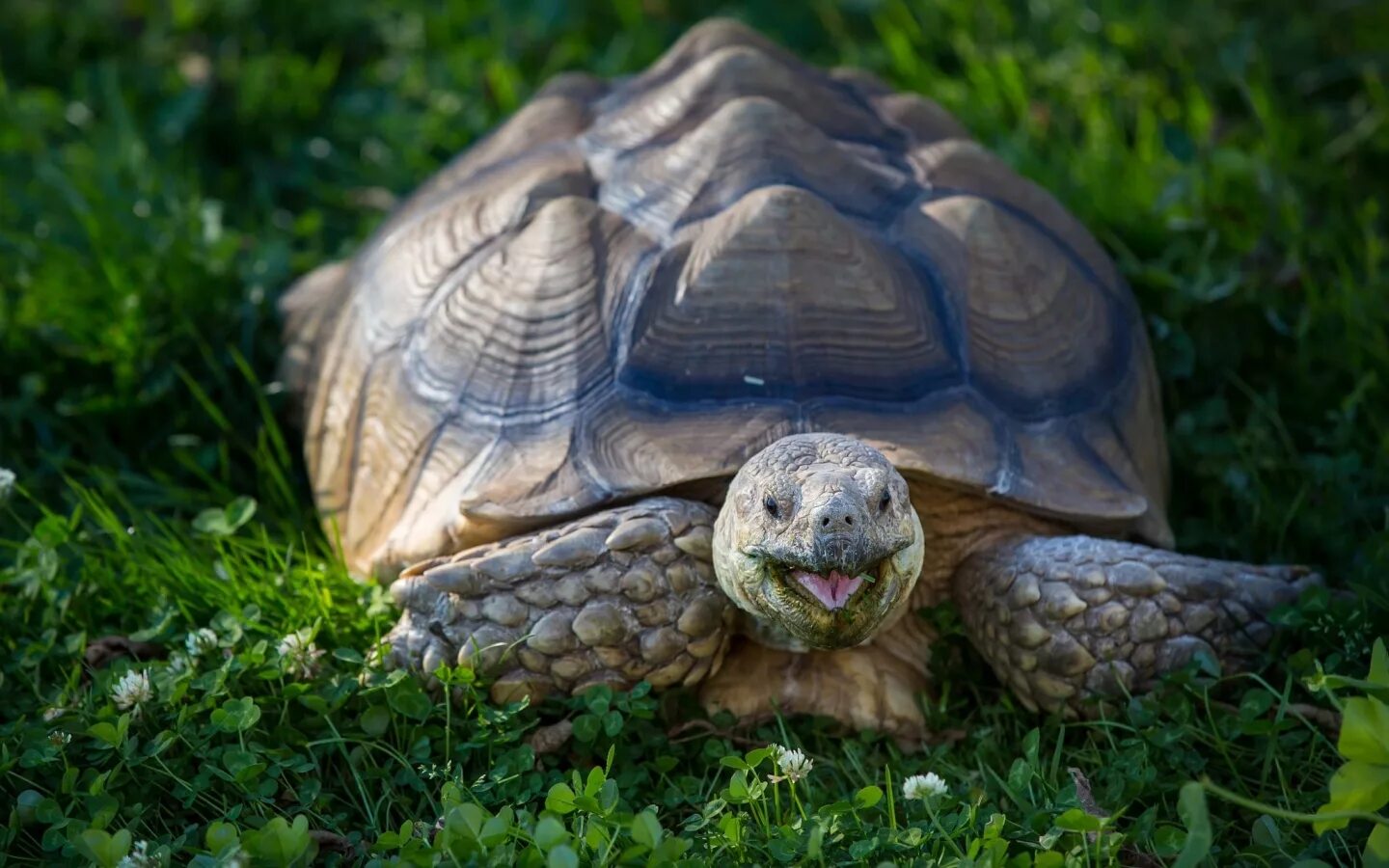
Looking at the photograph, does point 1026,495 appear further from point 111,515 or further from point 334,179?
point 334,179

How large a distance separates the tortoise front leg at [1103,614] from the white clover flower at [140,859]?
5.37 feet

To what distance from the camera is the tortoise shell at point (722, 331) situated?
2959 millimetres

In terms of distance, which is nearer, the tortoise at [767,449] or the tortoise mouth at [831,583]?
the tortoise mouth at [831,583]

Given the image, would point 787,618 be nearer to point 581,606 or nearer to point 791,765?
point 791,765

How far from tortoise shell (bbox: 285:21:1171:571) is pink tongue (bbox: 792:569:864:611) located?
0.33 meters

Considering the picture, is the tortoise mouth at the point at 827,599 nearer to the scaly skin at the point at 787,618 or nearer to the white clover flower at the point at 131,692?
the scaly skin at the point at 787,618

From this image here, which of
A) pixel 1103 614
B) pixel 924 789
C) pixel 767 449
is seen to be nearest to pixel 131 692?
pixel 767 449

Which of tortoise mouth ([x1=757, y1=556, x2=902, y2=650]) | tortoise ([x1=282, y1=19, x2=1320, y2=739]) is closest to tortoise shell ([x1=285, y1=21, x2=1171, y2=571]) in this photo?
tortoise ([x1=282, y1=19, x2=1320, y2=739])

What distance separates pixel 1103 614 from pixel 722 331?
3.12 feet

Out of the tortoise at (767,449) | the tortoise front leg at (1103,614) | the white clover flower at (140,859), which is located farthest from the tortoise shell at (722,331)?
the white clover flower at (140,859)

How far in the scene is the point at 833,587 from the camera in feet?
8.61

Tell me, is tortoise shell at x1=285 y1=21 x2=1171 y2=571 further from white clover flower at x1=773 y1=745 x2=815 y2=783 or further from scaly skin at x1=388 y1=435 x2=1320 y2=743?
white clover flower at x1=773 y1=745 x2=815 y2=783

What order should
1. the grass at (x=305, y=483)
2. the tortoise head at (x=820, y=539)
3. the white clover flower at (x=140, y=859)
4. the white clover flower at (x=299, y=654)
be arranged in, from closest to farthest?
the white clover flower at (x=140, y=859)
the tortoise head at (x=820, y=539)
the grass at (x=305, y=483)
the white clover flower at (x=299, y=654)

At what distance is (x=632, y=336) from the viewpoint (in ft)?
10.0
